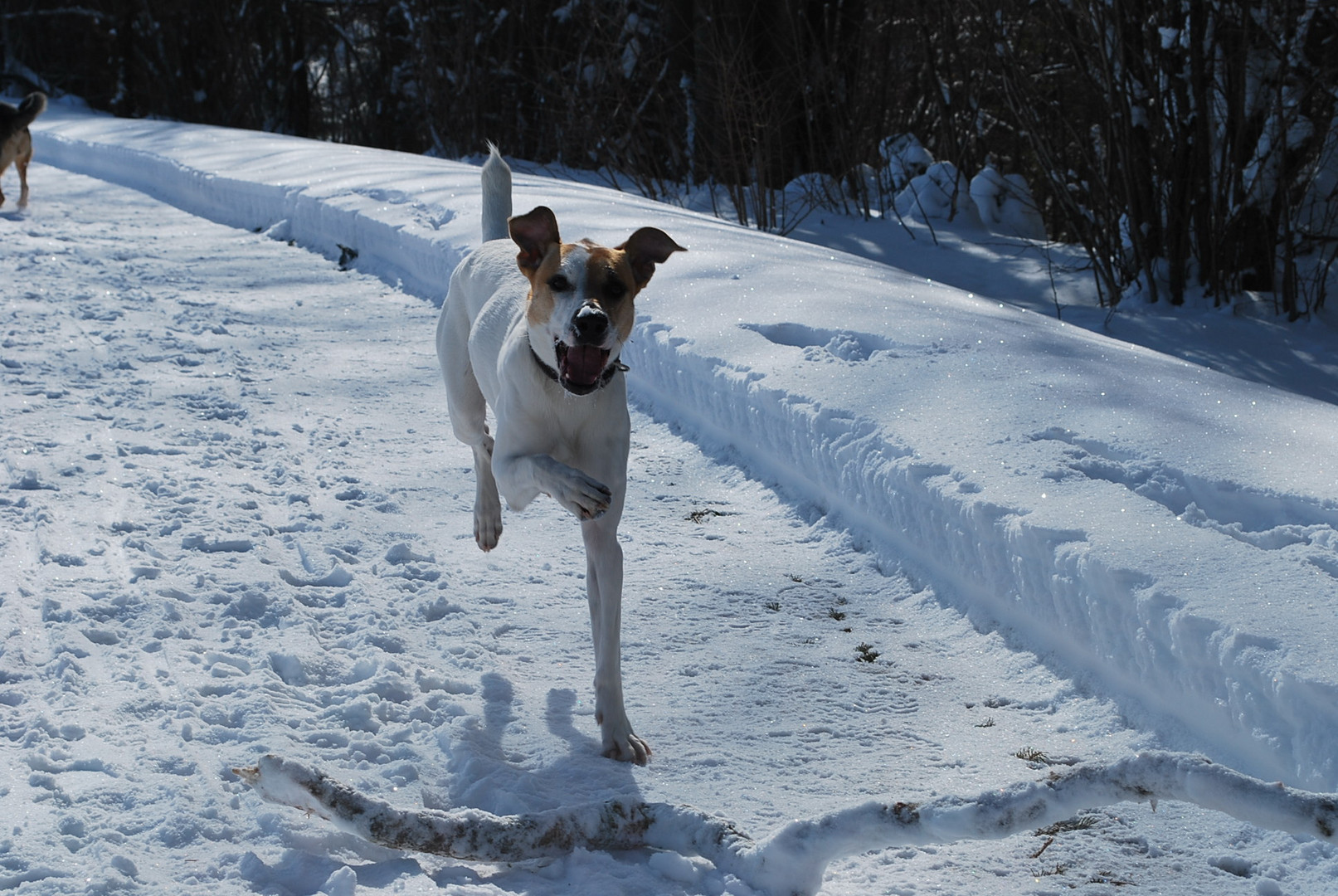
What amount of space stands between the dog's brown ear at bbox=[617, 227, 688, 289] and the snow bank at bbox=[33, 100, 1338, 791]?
1125mm

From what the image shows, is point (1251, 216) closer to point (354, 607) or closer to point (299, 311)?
point (299, 311)

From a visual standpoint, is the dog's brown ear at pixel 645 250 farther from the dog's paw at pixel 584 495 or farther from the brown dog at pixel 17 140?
the brown dog at pixel 17 140

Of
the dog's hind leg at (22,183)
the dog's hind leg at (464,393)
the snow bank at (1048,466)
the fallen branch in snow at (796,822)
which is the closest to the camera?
the fallen branch in snow at (796,822)

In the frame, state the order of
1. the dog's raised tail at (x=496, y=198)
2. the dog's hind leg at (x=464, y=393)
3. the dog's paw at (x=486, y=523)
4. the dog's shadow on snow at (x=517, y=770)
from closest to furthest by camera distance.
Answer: the dog's shadow on snow at (x=517, y=770)
the dog's paw at (x=486, y=523)
the dog's hind leg at (x=464, y=393)
the dog's raised tail at (x=496, y=198)

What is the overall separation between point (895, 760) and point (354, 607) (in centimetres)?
166

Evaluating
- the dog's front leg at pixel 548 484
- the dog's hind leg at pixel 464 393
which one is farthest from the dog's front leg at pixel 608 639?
the dog's hind leg at pixel 464 393

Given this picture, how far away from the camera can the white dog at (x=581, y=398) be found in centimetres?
298

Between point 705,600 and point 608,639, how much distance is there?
818mm

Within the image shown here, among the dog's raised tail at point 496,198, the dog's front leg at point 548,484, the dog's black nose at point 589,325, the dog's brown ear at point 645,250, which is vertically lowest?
the dog's front leg at point 548,484

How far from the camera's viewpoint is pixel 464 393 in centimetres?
428

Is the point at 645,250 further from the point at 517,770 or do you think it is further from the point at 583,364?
the point at 517,770

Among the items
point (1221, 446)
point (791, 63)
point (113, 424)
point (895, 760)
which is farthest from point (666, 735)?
point (791, 63)

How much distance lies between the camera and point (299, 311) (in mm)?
7270

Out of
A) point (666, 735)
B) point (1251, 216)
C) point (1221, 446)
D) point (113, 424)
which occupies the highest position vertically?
point (1251, 216)
